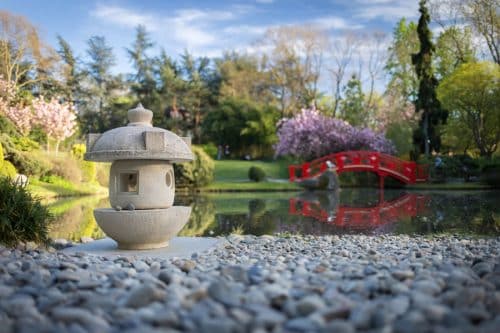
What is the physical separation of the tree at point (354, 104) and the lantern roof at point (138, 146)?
25.6 meters

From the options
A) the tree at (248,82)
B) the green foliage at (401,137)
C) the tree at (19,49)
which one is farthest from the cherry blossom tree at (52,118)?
the green foliage at (401,137)

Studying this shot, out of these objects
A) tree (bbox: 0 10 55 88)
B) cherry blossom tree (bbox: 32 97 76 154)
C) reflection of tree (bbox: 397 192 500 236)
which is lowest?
reflection of tree (bbox: 397 192 500 236)

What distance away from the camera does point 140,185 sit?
567cm

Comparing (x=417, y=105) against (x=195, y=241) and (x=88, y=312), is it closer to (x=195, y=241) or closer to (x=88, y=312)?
(x=195, y=241)

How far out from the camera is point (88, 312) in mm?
2496

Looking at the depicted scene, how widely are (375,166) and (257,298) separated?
62.0ft

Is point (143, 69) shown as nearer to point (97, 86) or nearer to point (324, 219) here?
point (97, 86)

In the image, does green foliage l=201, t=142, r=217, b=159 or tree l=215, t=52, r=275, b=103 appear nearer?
green foliage l=201, t=142, r=217, b=159

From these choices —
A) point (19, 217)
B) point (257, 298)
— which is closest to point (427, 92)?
point (19, 217)

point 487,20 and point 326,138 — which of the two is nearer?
point 487,20

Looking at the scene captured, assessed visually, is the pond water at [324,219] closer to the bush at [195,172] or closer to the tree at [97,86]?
the bush at [195,172]

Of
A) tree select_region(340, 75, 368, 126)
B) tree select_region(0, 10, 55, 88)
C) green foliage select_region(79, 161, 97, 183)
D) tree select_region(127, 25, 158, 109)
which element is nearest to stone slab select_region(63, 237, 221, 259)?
green foliage select_region(79, 161, 97, 183)

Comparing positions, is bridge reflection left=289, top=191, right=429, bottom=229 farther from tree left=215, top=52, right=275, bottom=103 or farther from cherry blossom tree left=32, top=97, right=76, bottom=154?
tree left=215, top=52, right=275, bottom=103

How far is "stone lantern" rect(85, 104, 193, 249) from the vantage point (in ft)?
18.0
